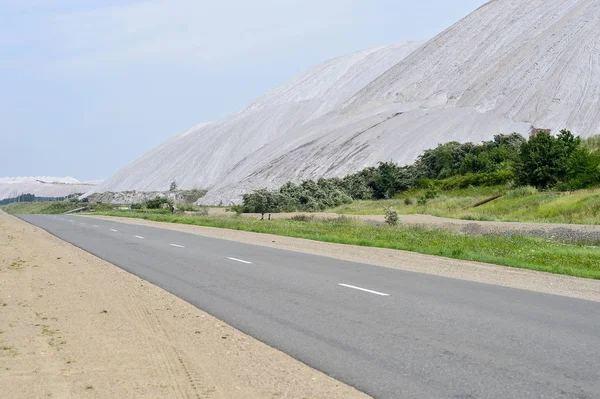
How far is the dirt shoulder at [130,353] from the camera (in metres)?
5.82

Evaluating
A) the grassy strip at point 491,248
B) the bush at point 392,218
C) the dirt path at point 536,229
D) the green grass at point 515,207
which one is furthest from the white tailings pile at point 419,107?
the grassy strip at point 491,248

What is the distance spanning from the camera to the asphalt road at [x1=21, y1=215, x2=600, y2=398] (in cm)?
605

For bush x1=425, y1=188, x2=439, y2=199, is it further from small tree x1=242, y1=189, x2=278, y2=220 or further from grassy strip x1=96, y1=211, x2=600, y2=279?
grassy strip x1=96, y1=211, x2=600, y2=279

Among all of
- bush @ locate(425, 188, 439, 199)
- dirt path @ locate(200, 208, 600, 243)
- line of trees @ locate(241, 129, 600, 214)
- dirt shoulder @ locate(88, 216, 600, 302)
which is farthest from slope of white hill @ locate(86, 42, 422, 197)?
dirt shoulder @ locate(88, 216, 600, 302)

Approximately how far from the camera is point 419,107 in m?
98.1

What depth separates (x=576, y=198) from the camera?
36719 millimetres

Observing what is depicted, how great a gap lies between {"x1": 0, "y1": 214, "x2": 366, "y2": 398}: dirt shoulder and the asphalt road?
0.40m

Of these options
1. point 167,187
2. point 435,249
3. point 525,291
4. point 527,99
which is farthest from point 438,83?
point 525,291

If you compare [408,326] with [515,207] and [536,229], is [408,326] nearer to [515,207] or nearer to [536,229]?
[536,229]

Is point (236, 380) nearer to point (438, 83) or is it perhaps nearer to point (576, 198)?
point (576, 198)

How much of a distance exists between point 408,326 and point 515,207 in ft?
114

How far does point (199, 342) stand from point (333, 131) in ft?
310

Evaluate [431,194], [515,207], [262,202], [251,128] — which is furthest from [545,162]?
[251,128]

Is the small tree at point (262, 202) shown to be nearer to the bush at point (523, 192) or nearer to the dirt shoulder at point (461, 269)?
the bush at point (523, 192)
